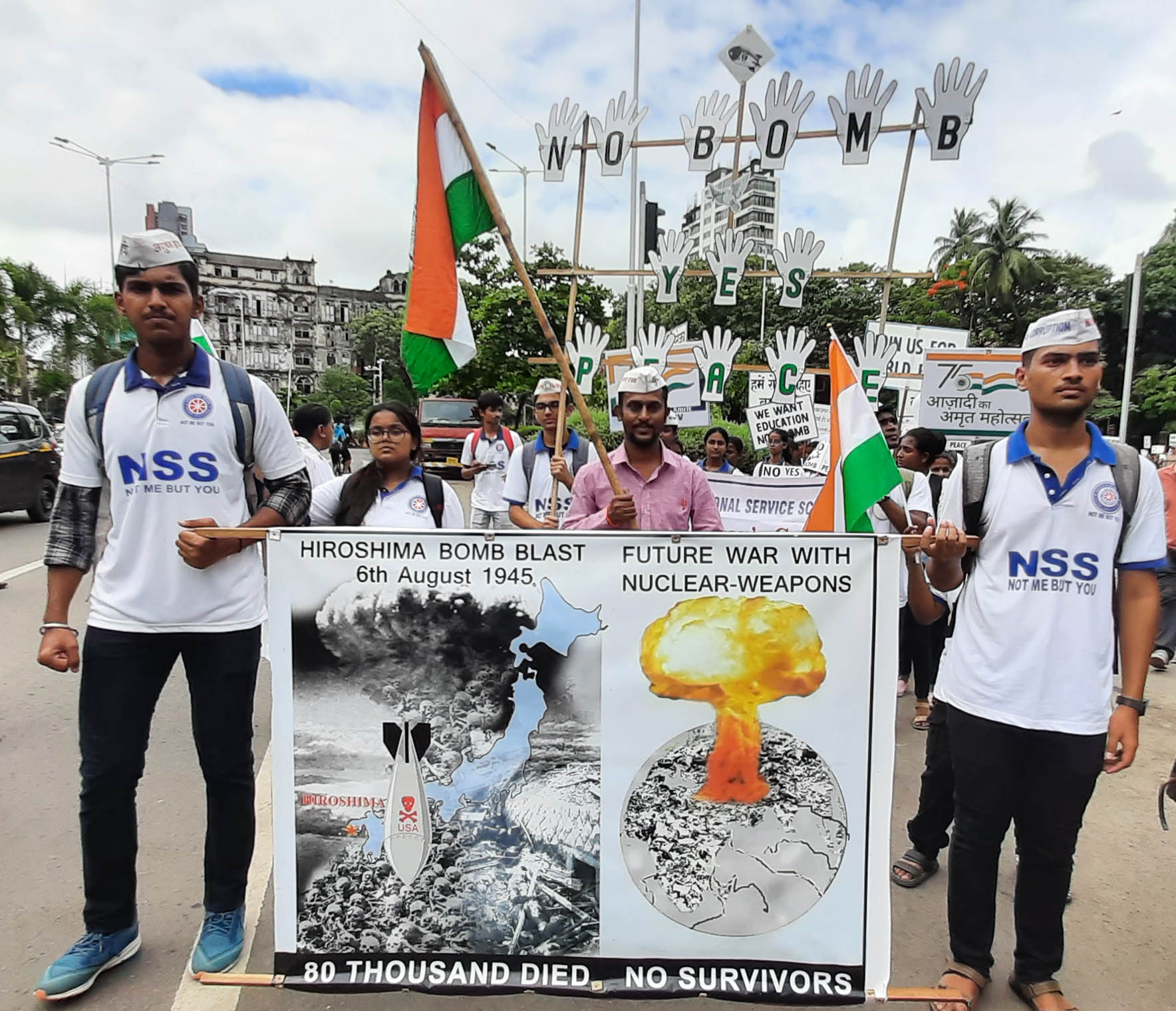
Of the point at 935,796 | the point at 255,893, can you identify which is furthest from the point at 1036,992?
the point at 255,893

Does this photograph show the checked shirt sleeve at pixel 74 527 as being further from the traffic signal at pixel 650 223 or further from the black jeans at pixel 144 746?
the traffic signal at pixel 650 223

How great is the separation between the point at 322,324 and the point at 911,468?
109 metres

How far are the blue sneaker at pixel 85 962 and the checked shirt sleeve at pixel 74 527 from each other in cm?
116

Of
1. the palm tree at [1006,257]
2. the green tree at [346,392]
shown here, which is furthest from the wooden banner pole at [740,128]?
the green tree at [346,392]

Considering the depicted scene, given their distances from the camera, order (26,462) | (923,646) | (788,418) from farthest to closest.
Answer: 1. (26,462)
2. (788,418)
3. (923,646)

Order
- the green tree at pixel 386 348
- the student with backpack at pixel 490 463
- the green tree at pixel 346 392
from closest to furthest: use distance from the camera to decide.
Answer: the student with backpack at pixel 490 463 → the green tree at pixel 386 348 → the green tree at pixel 346 392

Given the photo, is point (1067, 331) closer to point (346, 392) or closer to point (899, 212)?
point (899, 212)

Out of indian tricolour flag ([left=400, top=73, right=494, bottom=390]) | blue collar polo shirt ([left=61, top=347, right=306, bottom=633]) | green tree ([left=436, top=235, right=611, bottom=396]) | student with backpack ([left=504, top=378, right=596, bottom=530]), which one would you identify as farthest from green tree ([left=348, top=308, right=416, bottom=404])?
blue collar polo shirt ([left=61, top=347, right=306, bottom=633])

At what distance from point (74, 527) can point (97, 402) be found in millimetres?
388

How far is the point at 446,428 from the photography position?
867 inches

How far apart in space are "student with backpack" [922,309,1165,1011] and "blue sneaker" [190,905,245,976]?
2.18 m

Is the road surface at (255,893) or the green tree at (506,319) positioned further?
the green tree at (506,319)

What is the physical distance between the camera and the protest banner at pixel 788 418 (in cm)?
796

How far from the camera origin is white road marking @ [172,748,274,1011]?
2447 mm
